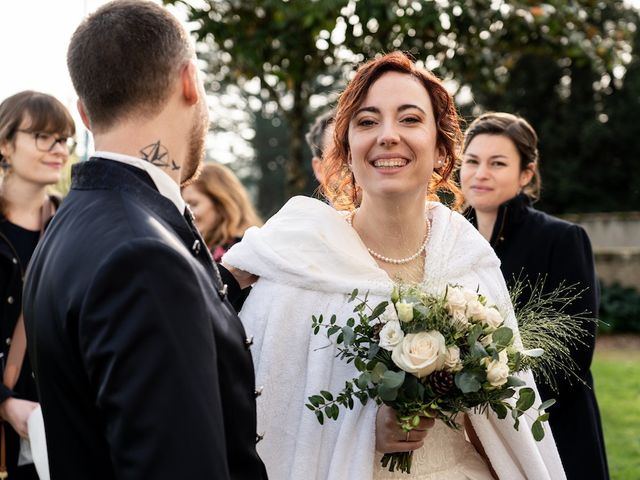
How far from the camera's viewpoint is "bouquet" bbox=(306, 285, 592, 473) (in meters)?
2.44

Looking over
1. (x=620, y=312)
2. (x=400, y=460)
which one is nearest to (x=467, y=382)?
(x=400, y=460)

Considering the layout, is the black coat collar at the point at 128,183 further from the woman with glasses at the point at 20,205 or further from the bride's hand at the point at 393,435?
the woman with glasses at the point at 20,205

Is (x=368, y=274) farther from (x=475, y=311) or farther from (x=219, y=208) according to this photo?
(x=219, y=208)

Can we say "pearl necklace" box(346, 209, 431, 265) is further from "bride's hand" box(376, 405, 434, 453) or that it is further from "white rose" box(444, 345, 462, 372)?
"white rose" box(444, 345, 462, 372)

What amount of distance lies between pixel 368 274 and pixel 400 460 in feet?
2.36

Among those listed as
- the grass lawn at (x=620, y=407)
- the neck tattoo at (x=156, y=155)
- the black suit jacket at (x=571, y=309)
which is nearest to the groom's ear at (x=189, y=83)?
the neck tattoo at (x=156, y=155)

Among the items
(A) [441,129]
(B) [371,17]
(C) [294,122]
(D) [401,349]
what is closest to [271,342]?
(D) [401,349]

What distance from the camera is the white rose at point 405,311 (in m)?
2.49

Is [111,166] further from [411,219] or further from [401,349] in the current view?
[411,219]

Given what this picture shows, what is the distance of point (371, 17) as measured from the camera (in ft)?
27.7

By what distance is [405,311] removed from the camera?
2.49 metres

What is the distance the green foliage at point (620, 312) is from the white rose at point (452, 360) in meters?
14.9

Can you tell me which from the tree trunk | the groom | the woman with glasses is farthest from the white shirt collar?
the tree trunk

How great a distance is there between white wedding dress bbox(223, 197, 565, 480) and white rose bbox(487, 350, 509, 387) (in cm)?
41
